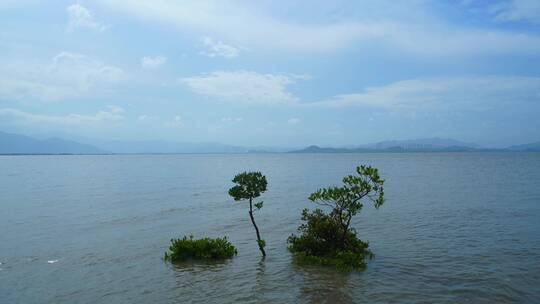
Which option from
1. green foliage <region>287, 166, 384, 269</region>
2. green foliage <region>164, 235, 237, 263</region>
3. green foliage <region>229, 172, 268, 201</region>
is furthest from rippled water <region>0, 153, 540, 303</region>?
green foliage <region>229, 172, 268, 201</region>

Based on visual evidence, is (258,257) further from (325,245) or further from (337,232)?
(337,232)

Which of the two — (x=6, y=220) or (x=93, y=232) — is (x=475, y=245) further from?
(x=6, y=220)

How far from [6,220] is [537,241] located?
46301 mm

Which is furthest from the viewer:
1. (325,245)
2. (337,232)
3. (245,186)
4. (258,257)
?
(258,257)

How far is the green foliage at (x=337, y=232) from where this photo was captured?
23375 mm

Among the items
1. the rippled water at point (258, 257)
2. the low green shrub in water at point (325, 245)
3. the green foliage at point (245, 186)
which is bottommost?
the rippled water at point (258, 257)

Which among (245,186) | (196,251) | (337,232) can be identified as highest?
(245,186)

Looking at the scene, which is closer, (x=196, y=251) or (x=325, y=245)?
(x=325, y=245)

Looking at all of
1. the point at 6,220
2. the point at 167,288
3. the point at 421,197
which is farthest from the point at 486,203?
the point at 6,220

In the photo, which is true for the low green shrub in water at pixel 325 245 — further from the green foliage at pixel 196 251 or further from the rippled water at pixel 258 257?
the green foliage at pixel 196 251

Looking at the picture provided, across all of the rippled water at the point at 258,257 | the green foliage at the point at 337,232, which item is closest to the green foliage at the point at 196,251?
the rippled water at the point at 258,257

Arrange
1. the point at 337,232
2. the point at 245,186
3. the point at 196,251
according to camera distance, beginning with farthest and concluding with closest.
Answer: the point at 196,251, the point at 337,232, the point at 245,186

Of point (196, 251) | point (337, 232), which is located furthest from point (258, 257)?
point (337, 232)

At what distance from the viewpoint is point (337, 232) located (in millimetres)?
24953
